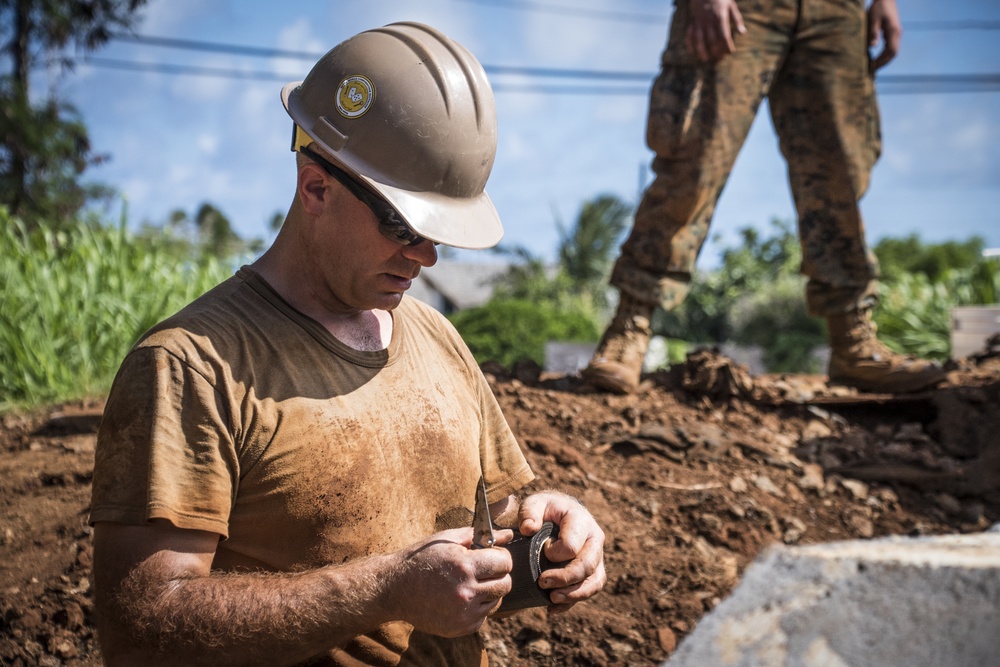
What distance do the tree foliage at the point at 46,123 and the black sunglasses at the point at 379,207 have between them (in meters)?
12.9

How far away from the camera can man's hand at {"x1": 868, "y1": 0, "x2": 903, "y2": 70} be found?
4.75 m

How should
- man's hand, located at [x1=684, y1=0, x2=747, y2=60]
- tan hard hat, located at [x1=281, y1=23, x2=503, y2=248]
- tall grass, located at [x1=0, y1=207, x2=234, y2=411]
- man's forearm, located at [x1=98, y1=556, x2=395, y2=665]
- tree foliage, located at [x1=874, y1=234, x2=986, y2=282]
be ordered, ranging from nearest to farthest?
man's forearm, located at [x1=98, y1=556, x2=395, y2=665] → tan hard hat, located at [x1=281, y1=23, x2=503, y2=248] → man's hand, located at [x1=684, y1=0, x2=747, y2=60] → tall grass, located at [x1=0, y1=207, x2=234, y2=411] → tree foliage, located at [x1=874, y1=234, x2=986, y2=282]

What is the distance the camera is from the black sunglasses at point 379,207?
172 cm

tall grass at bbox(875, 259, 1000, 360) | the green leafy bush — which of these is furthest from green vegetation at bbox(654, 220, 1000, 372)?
the green leafy bush

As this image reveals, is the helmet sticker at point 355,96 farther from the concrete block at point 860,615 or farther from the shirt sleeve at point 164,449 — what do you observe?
the concrete block at point 860,615

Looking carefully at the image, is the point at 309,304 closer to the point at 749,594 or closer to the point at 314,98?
the point at 314,98

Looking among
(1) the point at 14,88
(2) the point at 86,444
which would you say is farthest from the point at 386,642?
(1) the point at 14,88

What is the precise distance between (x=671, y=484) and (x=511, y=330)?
10206 mm

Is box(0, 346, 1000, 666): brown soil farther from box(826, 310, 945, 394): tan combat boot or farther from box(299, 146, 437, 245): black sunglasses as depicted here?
box(299, 146, 437, 245): black sunglasses

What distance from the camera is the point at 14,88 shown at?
45.4ft

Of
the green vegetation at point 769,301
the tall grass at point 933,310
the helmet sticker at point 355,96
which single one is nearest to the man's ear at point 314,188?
the helmet sticker at point 355,96

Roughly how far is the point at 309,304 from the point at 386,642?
73 centimetres

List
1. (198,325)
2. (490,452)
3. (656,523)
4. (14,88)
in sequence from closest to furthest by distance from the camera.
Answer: (198,325) → (490,452) → (656,523) → (14,88)

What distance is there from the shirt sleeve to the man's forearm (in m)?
0.10
